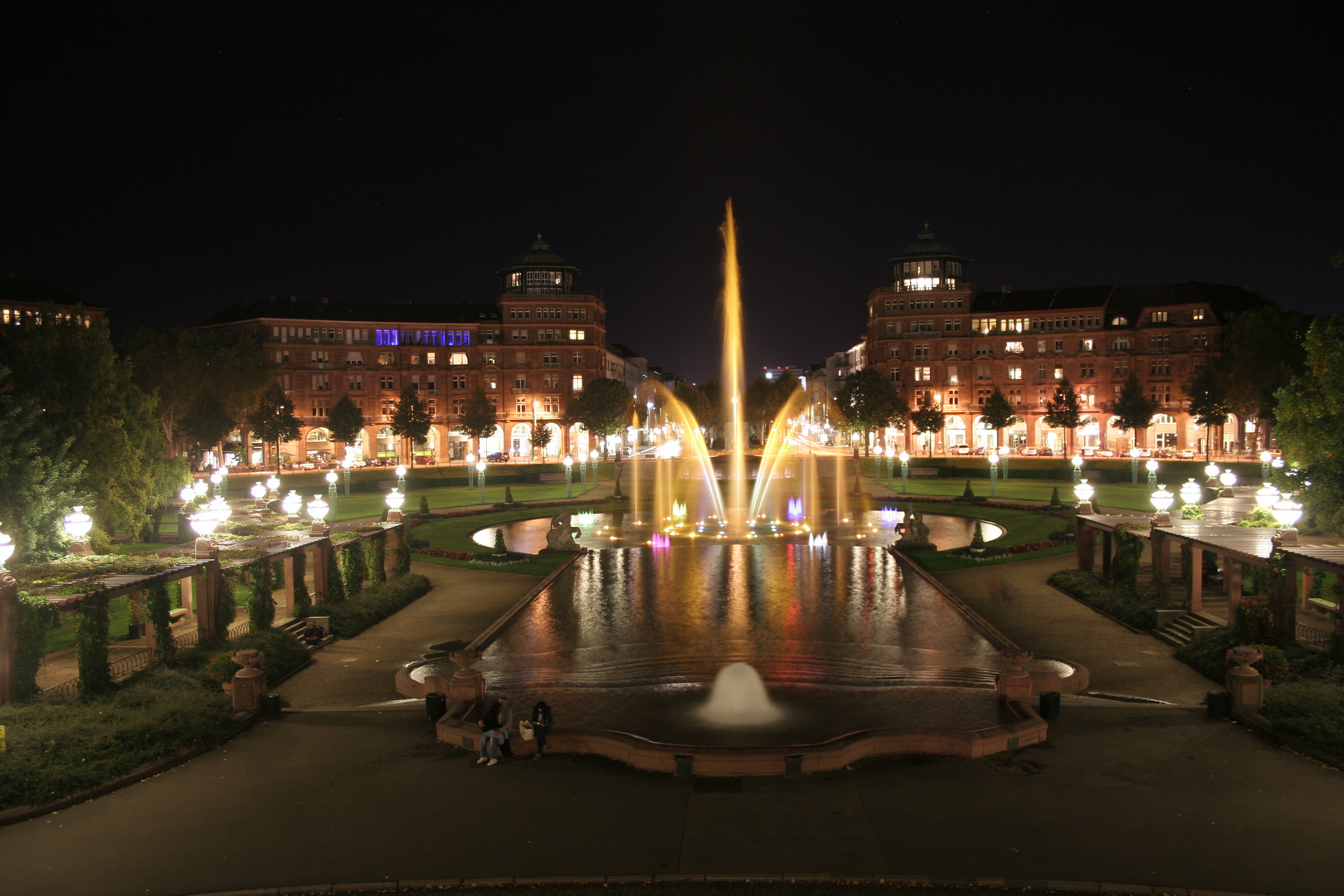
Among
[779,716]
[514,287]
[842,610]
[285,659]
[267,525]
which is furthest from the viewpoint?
[514,287]

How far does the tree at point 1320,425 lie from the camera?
28.5 meters

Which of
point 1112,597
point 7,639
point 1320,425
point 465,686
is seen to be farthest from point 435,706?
point 1320,425

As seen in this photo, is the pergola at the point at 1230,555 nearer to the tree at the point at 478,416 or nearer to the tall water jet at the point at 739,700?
the tall water jet at the point at 739,700

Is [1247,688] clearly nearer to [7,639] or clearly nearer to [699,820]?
[699,820]

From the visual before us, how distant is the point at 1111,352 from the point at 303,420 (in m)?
93.5

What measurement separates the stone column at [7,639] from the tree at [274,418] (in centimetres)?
7393

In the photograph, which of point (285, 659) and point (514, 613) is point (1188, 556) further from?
point (285, 659)

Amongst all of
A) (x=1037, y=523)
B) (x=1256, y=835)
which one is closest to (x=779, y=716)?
(x=1256, y=835)

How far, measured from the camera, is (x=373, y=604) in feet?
98.7

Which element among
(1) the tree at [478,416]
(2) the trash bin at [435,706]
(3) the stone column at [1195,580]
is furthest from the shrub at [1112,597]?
(1) the tree at [478,416]

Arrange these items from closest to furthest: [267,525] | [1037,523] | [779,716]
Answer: [779,716] → [267,525] → [1037,523]

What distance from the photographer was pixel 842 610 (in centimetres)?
2845

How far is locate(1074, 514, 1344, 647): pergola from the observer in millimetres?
21625

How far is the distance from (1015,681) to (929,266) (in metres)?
101
